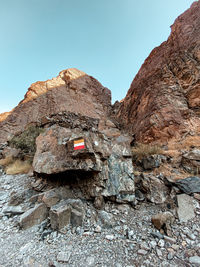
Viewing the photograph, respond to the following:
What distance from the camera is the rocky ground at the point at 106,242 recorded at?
4.97 ft

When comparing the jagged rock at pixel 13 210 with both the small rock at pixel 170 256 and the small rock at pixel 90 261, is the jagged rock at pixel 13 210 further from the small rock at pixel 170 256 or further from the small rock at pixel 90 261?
the small rock at pixel 170 256

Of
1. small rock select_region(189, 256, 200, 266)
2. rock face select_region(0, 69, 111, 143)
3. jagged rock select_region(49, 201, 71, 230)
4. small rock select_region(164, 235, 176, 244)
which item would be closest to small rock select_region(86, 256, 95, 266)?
jagged rock select_region(49, 201, 71, 230)

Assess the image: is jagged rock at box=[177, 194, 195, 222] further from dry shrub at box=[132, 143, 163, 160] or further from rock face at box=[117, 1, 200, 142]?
rock face at box=[117, 1, 200, 142]

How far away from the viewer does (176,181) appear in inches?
104

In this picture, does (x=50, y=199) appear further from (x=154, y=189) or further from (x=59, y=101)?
(x=59, y=101)

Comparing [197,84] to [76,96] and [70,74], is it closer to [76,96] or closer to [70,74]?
[76,96]

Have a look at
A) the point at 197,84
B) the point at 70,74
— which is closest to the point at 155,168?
the point at 197,84

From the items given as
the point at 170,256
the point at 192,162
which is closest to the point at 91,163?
the point at 170,256

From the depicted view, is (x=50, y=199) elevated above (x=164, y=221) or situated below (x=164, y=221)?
above

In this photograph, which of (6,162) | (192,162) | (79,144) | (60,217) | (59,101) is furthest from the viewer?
(59,101)

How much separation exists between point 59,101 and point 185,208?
10938mm

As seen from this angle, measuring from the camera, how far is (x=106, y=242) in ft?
5.93

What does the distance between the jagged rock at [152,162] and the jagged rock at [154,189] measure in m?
0.69

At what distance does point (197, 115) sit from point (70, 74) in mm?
12559
